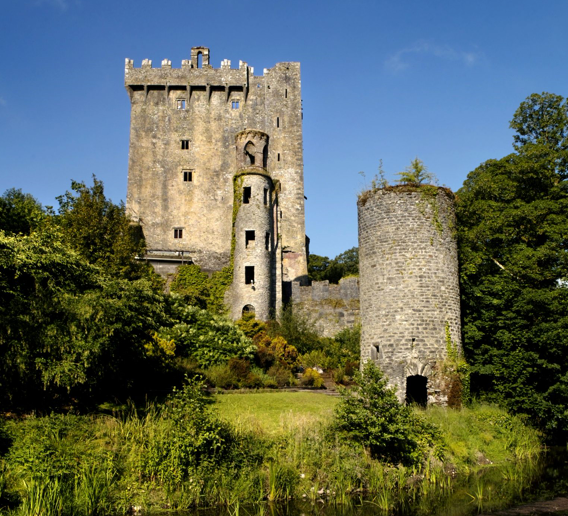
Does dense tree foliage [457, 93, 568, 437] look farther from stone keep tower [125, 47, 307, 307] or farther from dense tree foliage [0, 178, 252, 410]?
stone keep tower [125, 47, 307, 307]

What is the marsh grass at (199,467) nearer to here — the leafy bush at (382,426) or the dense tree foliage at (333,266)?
the leafy bush at (382,426)

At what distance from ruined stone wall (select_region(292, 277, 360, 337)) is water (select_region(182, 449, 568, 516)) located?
18.4 m

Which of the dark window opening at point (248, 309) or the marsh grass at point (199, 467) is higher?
the dark window opening at point (248, 309)

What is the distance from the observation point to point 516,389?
61.4 feet

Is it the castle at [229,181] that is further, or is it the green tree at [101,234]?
the castle at [229,181]

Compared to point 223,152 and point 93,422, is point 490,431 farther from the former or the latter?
point 223,152

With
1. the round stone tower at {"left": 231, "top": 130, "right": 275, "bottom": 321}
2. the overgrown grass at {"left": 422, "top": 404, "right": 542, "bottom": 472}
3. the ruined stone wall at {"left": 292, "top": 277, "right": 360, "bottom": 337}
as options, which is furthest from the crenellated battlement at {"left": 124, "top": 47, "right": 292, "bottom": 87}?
the overgrown grass at {"left": 422, "top": 404, "right": 542, "bottom": 472}

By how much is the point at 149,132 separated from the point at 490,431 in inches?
1283

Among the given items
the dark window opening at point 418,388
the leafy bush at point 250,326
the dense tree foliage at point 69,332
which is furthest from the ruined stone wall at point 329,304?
the dense tree foliage at point 69,332

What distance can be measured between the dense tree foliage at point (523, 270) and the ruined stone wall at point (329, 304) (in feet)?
33.9

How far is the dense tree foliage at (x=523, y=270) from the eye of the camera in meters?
18.5

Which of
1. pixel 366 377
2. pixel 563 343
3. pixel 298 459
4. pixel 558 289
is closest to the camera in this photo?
pixel 298 459

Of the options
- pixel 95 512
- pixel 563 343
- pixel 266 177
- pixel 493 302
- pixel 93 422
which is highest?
pixel 266 177

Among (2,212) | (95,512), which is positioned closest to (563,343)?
(95,512)
